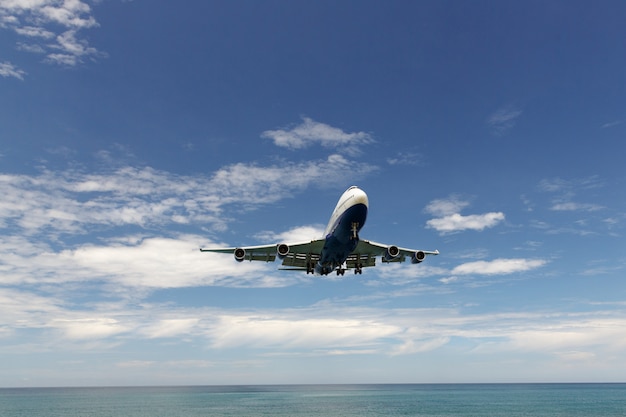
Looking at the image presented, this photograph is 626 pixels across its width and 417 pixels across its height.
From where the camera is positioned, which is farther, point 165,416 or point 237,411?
point 237,411

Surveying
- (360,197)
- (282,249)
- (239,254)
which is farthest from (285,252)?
(360,197)

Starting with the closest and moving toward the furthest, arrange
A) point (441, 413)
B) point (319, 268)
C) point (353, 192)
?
point (353, 192) → point (319, 268) → point (441, 413)

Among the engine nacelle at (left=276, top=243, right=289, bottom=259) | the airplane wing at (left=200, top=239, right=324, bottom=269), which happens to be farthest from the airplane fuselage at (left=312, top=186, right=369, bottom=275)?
the engine nacelle at (left=276, top=243, right=289, bottom=259)

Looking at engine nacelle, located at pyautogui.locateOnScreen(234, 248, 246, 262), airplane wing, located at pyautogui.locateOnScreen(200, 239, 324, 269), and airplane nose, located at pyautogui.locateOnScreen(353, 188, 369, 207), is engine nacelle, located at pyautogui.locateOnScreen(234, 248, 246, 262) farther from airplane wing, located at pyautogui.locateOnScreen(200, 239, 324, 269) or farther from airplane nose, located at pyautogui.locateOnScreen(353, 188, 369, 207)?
airplane nose, located at pyautogui.locateOnScreen(353, 188, 369, 207)

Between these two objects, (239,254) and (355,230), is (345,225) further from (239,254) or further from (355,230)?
(239,254)

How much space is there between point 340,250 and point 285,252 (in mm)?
6741

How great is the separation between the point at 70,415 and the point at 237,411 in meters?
56.0

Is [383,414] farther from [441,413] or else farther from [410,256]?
[410,256]

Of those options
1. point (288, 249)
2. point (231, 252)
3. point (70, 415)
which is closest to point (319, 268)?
point (288, 249)

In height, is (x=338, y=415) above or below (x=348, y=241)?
below

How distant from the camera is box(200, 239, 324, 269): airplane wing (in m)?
54.4

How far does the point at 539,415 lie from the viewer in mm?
147500

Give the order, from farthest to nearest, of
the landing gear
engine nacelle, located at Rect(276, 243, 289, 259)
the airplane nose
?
engine nacelle, located at Rect(276, 243, 289, 259) < the landing gear < the airplane nose

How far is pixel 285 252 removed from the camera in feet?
176
